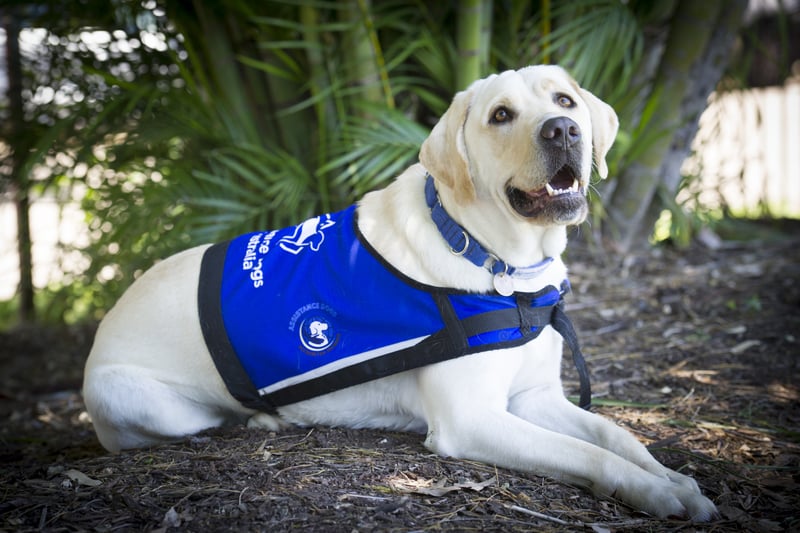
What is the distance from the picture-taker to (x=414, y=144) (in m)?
4.07

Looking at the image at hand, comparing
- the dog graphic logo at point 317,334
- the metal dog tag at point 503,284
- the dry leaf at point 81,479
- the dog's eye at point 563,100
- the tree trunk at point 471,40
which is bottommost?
the dry leaf at point 81,479

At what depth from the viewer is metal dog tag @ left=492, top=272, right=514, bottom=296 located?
7.84 ft

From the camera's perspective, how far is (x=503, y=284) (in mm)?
2400

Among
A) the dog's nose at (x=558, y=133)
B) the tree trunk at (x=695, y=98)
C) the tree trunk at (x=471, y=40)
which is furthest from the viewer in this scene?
the tree trunk at (x=695, y=98)

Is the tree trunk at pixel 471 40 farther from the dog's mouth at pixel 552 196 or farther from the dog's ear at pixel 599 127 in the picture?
the dog's mouth at pixel 552 196

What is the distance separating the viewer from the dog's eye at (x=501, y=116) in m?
2.36

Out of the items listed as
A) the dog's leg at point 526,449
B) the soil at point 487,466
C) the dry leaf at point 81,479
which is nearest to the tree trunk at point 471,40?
the soil at point 487,466

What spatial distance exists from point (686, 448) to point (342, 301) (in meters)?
1.29

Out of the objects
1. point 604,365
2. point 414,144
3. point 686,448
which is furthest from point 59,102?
point 686,448

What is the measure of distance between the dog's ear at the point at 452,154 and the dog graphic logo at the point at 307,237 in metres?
0.49

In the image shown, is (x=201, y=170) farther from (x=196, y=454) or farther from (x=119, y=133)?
(x=196, y=454)

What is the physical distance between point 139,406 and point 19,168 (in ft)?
8.97

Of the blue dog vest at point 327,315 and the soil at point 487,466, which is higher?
the blue dog vest at point 327,315

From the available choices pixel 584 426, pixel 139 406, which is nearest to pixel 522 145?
pixel 584 426
